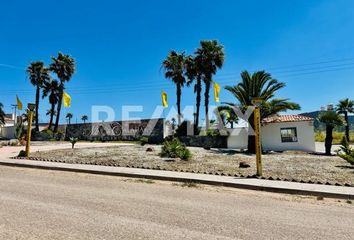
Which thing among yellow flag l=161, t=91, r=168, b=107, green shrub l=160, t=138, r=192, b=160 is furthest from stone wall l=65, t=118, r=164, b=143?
green shrub l=160, t=138, r=192, b=160

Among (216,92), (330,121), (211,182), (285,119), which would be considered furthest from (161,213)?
(216,92)

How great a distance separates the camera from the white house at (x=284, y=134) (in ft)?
94.9

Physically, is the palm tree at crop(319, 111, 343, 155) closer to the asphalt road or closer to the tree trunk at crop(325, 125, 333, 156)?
the tree trunk at crop(325, 125, 333, 156)

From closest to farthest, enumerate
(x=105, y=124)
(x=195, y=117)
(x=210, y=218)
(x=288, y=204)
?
(x=210, y=218) < (x=288, y=204) < (x=195, y=117) < (x=105, y=124)

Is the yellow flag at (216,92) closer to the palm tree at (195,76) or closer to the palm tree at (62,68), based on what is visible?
the palm tree at (195,76)

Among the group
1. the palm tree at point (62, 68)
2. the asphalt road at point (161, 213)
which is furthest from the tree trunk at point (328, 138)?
the palm tree at point (62, 68)

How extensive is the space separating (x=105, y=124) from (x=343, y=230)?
4319 centimetres

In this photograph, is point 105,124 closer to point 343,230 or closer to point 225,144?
point 225,144

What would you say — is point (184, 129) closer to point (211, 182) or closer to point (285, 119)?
point (285, 119)

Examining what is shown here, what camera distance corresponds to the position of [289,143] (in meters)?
29.5

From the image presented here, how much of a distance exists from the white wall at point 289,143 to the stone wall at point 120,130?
13.0 meters

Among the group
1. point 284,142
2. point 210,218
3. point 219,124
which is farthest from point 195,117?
point 210,218

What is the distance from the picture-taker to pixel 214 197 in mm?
8430

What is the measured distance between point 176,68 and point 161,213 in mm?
35572
